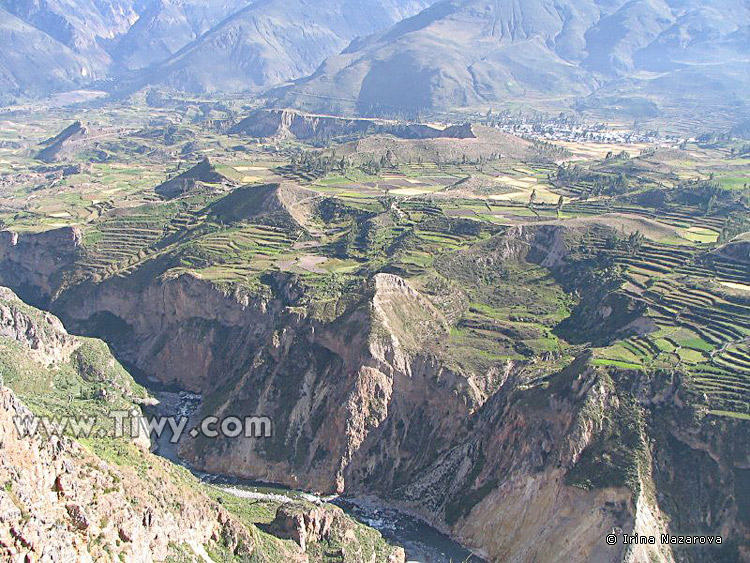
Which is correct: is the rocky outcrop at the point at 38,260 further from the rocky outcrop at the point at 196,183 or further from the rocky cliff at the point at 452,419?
the rocky outcrop at the point at 196,183

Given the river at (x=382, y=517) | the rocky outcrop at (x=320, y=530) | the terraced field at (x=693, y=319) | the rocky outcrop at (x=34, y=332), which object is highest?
the terraced field at (x=693, y=319)

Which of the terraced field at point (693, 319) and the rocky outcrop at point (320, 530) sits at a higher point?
the terraced field at point (693, 319)

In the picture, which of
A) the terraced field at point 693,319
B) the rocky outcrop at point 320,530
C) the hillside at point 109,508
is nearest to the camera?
the hillside at point 109,508

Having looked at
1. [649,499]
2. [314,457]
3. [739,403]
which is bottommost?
[314,457]

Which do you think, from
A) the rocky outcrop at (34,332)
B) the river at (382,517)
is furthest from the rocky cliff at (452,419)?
the rocky outcrop at (34,332)

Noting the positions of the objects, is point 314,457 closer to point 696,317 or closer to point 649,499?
point 649,499

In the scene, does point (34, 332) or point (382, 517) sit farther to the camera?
point (34, 332)

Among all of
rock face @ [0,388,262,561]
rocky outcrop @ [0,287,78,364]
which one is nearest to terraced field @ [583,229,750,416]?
rock face @ [0,388,262,561]

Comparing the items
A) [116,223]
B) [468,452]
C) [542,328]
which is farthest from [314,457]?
[116,223]

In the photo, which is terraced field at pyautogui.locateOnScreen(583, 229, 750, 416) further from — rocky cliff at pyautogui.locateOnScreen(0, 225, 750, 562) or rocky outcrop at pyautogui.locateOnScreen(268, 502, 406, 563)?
rocky outcrop at pyautogui.locateOnScreen(268, 502, 406, 563)

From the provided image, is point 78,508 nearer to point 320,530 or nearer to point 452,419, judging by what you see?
point 320,530

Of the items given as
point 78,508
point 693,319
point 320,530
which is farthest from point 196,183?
point 78,508
